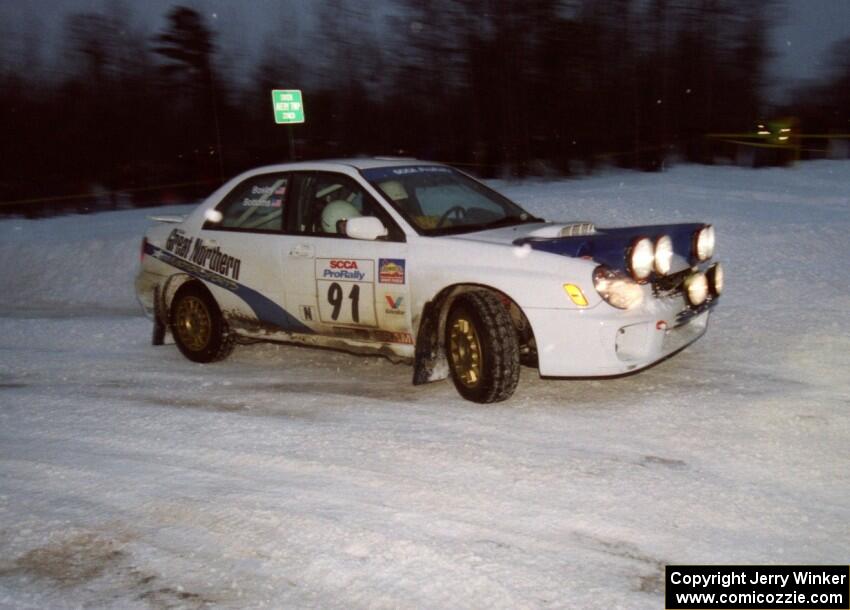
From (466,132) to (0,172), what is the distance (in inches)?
738

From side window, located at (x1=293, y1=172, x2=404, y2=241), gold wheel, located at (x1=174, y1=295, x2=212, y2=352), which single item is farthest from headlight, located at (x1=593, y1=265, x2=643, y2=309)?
gold wheel, located at (x1=174, y1=295, x2=212, y2=352)

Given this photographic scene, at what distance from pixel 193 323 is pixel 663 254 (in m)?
3.79

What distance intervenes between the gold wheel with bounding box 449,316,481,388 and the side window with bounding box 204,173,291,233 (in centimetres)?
175

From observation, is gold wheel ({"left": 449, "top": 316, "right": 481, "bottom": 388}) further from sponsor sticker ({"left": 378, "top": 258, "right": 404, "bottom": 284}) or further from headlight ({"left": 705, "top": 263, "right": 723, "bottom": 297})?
headlight ({"left": 705, "top": 263, "right": 723, "bottom": 297})

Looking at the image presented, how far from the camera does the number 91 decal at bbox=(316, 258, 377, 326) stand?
238 inches

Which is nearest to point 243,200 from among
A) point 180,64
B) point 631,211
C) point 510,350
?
point 510,350

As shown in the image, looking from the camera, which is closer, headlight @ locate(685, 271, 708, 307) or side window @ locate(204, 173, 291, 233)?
headlight @ locate(685, 271, 708, 307)

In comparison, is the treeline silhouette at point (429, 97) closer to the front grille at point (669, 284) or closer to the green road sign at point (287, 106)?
the green road sign at point (287, 106)

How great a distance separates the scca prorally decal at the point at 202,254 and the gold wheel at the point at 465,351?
2.03 meters

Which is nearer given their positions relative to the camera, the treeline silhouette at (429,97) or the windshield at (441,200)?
the windshield at (441,200)

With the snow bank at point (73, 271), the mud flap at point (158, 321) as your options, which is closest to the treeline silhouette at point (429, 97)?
the snow bank at point (73, 271)

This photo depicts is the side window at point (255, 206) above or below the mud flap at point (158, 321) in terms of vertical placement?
above

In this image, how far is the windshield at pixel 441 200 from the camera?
6129 mm

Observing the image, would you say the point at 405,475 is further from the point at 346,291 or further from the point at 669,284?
the point at 669,284
